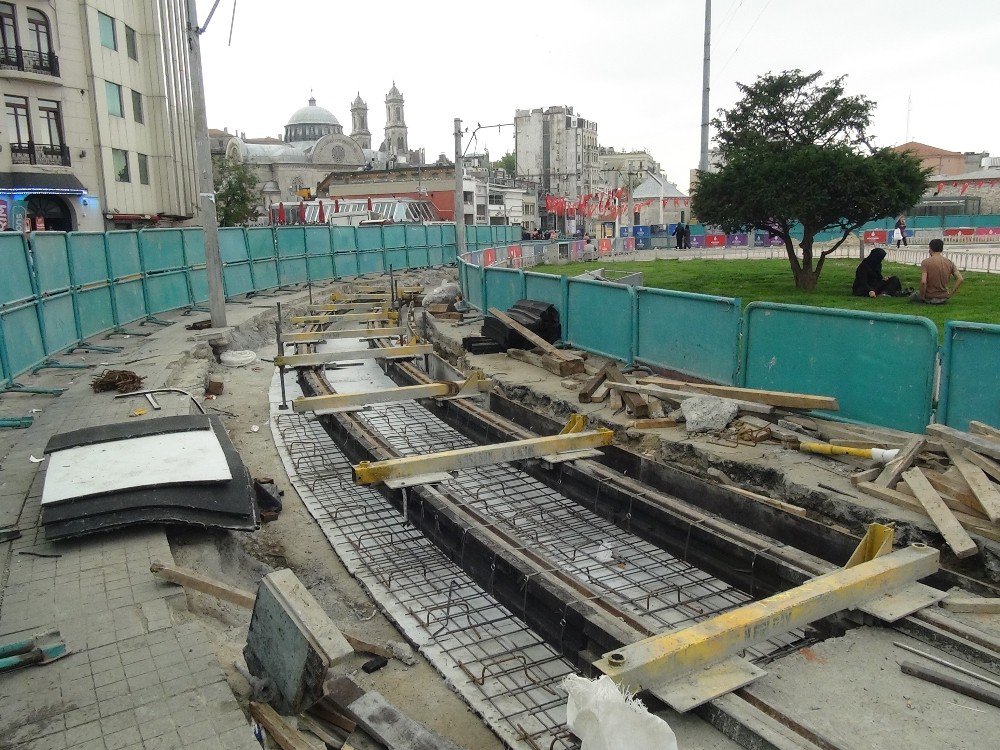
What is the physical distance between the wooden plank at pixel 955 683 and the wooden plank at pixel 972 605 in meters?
0.70

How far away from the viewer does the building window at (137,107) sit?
35469mm

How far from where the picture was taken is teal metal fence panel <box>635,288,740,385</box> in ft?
27.7

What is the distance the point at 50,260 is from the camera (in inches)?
460

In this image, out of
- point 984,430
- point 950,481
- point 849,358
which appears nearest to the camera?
point 950,481

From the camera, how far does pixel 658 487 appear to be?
24.3 ft

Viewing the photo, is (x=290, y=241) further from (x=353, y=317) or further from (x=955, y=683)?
(x=955, y=683)

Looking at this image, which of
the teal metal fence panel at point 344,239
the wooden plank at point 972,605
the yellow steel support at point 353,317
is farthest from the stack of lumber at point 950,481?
the teal metal fence panel at point 344,239

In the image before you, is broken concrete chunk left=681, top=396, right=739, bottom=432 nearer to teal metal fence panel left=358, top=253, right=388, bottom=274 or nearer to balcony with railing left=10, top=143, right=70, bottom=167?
teal metal fence panel left=358, top=253, right=388, bottom=274

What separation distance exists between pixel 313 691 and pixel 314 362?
8.85 meters

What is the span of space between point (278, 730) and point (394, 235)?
2778 cm

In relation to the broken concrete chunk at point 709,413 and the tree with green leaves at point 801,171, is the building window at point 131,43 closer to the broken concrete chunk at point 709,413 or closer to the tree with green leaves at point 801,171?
the tree with green leaves at point 801,171

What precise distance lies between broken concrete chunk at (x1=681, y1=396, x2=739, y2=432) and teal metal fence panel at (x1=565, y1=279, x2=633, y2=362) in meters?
2.57

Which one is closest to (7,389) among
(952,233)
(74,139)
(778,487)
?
(778,487)

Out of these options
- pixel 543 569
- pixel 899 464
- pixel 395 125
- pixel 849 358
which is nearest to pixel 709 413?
pixel 849 358
